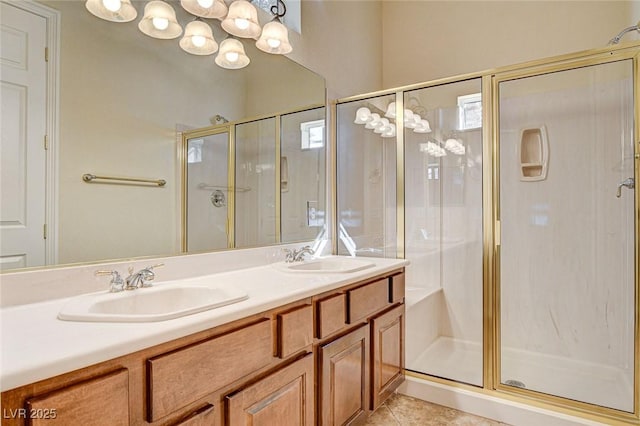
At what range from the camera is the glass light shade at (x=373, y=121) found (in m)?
2.62

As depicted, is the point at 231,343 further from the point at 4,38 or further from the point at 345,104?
the point at 345,104

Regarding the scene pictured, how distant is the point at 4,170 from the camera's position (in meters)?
1.05

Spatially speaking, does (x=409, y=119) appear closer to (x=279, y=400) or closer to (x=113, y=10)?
(x=113, y=10)

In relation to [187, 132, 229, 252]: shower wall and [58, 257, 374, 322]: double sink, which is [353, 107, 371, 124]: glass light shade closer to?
[187, 132, 229, 252]: shower wall

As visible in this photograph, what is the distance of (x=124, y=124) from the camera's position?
135 centimetres

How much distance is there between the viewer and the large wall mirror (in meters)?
1.20

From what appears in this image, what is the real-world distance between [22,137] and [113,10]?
0.58 m

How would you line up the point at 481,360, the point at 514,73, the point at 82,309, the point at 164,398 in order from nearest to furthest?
the point at 164,398, the point at 82,309, the point at 514,73, the point at 481,360

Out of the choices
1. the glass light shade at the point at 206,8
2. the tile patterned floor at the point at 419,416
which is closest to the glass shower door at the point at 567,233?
the tile patterned floor at the point at 419,416

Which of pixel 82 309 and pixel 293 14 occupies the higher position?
pixel 293 14

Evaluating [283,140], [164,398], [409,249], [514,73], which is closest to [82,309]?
[164,398]

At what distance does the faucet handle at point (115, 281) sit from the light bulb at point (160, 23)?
99 centimetres

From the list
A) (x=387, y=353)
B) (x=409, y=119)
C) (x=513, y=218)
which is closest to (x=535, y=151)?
(x=513, y=218)

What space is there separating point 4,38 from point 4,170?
392 millimetres
